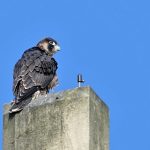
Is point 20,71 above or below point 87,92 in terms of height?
above

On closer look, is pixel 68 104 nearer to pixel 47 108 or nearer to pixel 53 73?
pixel 47 108

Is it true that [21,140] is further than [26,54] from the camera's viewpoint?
No

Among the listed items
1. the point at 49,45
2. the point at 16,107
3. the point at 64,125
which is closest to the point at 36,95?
the point at 16,107

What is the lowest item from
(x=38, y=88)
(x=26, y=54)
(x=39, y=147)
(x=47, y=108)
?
(x=39, y=147)

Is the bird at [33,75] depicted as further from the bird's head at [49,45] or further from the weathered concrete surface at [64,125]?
the weathered concrete surface at [64,125]

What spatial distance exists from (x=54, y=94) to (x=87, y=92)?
621mm

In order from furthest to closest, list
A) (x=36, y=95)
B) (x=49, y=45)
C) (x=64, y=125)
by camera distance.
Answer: (x=49, y=45) → (x=36, y=95) → (x=64, y=125)

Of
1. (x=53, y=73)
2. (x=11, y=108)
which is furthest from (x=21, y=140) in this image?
(x=53, y=73)

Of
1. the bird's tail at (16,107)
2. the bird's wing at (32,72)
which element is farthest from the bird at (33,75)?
the bird's tail at (16,107)

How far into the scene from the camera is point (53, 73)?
14820mm

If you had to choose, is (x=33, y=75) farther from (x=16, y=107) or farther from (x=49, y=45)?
(x=49, y=45)

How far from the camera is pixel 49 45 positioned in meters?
17.6

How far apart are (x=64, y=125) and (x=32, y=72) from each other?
4629 millimetres

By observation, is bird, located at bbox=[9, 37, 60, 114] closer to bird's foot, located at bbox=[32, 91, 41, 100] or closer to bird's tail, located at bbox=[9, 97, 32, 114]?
bird's foot, located at bbox=[32, 91, 41, 100]
